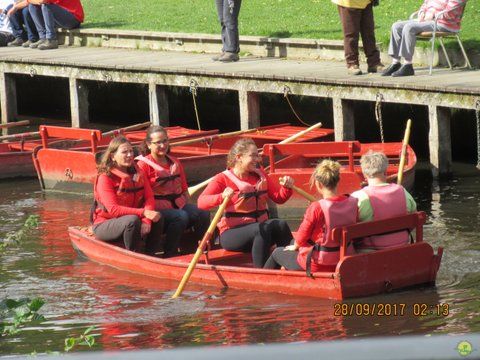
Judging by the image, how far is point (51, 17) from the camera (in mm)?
18328

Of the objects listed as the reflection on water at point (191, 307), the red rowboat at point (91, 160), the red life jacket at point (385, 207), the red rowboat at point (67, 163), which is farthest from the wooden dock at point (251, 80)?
the red life jacket at point (385, 207)

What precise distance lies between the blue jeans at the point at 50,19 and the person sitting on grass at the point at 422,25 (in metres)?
7.48

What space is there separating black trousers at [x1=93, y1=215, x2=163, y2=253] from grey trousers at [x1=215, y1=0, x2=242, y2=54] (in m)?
6.77

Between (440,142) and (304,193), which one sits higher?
(304,193)

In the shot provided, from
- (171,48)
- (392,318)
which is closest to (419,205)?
(392,318)

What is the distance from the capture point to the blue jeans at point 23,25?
18.8m

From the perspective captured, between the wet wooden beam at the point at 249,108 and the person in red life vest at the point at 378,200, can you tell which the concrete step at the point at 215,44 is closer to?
the wet wooden beam at the point at 249,108

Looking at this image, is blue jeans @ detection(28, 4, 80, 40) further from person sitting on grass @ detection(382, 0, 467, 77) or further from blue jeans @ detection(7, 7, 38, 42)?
person sitting on grass @ detection(382, 0, 467, 77)

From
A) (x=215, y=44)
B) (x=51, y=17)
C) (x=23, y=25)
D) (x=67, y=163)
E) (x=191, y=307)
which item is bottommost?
(x=191, y=307)

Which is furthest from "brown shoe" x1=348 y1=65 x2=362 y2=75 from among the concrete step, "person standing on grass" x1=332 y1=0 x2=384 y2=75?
the concrete step

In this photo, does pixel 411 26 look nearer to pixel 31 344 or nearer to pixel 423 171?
pixel 423 171

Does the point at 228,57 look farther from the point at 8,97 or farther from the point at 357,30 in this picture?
the point at 8,97

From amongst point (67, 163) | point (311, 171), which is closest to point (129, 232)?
point (311, 171)
